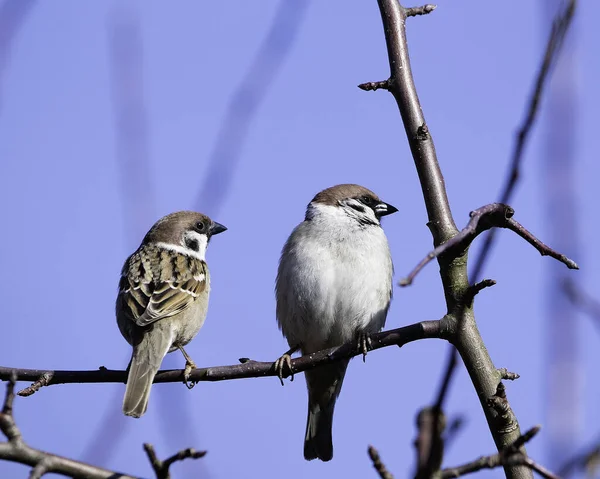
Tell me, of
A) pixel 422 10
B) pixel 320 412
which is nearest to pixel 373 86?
pixel 422 10

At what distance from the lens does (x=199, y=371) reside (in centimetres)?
356

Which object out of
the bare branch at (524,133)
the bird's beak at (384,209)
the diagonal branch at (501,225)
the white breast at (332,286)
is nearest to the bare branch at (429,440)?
the bare branch at (524,133)

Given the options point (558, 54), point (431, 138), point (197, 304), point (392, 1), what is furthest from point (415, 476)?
point (197, 304)

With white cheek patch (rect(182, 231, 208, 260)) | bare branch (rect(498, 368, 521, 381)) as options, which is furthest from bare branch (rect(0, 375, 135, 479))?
white cheek patch (rect(182, 231, 208, 260))

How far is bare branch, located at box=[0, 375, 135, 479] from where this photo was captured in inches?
75.1

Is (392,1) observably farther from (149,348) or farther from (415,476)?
(415,476)

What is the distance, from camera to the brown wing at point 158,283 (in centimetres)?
460

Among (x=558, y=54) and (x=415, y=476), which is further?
(x=558, y=54)

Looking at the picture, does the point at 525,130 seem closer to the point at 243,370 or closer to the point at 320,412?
the point at 243,370

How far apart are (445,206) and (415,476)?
2021 mm

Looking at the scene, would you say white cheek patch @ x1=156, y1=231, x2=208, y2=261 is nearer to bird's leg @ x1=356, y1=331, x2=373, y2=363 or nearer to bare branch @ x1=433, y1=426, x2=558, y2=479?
bird's leg @ x1=356, y1=331, x2=373, y2=363

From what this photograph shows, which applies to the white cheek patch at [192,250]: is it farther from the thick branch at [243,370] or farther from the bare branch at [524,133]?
the bare branch at [524,133]

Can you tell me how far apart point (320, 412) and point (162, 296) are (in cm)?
122

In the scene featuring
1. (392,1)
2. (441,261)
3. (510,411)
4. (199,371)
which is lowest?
(510,411)
